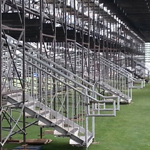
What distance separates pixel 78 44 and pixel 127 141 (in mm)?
10002

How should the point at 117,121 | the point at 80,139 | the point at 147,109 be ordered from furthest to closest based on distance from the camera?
the point at 147,109, the point at 117,121, the point at 80,139

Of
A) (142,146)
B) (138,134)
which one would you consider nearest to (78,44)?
(138,134)

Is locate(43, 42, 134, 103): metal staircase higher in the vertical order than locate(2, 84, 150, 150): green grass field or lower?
higher

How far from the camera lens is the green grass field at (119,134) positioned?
35.2 feet

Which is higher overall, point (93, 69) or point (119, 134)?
point (93, 69)

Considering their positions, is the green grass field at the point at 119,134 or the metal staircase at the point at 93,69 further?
the metal staircase at the point at 93,69

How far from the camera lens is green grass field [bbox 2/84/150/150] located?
35.2 feet

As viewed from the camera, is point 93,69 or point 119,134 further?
point 93,69

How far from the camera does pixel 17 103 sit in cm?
901

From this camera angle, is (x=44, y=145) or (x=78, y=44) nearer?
(x=44, y=145)

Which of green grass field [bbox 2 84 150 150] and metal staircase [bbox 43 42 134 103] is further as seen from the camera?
metal staircase [bbox 43 42 134 103]

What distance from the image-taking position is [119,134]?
12328 millimetres

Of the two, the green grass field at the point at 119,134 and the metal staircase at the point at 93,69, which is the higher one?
the metal staircase at the point at 93,69

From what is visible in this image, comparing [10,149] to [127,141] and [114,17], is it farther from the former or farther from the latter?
[114,17]
